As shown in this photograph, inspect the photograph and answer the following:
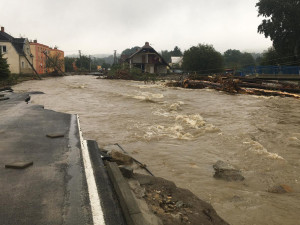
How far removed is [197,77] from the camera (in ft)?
97.8

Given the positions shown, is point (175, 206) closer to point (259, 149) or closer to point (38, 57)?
point (259, 149)

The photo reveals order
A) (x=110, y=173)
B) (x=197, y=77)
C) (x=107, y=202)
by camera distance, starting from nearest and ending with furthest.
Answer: (x=107, y=202) < (x=110, y=173) < (x=197, y=77)

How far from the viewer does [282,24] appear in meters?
35.5

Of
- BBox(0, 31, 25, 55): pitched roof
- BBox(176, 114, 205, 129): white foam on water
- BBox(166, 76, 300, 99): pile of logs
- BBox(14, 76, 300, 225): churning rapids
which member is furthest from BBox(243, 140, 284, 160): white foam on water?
BBox(0, 31, 25, 55): pitched roof

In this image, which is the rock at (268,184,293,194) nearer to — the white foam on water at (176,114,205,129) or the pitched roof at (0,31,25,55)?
the white foam on water at (176,114,205,129)

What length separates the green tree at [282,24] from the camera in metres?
34.4

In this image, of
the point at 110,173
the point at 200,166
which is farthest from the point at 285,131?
the point at 110,173

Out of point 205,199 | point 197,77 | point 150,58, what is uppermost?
point 150,58

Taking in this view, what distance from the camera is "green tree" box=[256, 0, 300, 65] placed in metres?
34.4

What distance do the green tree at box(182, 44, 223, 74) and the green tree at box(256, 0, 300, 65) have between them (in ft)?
37.6

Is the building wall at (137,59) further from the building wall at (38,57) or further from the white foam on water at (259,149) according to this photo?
the white foam on water at (259,149)

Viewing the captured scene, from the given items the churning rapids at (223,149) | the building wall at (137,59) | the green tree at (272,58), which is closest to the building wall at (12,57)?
the building wall at (137,59)

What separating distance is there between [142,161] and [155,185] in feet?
6.33

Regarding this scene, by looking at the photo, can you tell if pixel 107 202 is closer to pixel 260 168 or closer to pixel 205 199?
pixel 205 199
